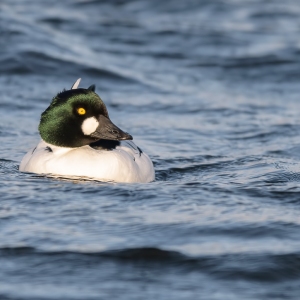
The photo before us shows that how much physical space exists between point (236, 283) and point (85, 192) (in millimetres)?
2474

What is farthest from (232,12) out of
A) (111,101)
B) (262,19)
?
(111,101)

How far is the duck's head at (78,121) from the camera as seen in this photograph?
8.95 meters

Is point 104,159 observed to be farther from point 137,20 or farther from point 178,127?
point 137,20

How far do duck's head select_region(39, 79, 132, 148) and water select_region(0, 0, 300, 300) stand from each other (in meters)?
0.48

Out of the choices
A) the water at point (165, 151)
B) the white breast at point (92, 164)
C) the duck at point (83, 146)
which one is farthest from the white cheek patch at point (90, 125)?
the water at point (165, 151)

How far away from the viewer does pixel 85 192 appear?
8.66 metres

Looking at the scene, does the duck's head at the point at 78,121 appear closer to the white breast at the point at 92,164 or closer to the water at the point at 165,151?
the white breast at the point at 92,164

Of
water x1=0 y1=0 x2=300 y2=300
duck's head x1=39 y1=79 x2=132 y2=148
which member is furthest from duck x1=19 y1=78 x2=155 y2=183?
water x1=0 y1=0 x2=300 y2=300

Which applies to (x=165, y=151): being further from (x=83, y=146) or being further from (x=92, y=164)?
(x=92, y=164)

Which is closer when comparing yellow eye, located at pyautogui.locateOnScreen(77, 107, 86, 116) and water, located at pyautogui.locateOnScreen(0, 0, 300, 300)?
water, located at pyautogui.locateOnScreen(0, 0, 300, 300)

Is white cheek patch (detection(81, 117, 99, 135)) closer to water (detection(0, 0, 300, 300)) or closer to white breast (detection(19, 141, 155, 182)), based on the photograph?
white breast (detection(19, 141, 155, 182))

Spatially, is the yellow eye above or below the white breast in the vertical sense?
above

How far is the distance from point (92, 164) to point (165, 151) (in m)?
2.24

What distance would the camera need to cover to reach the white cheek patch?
29.5 feet
